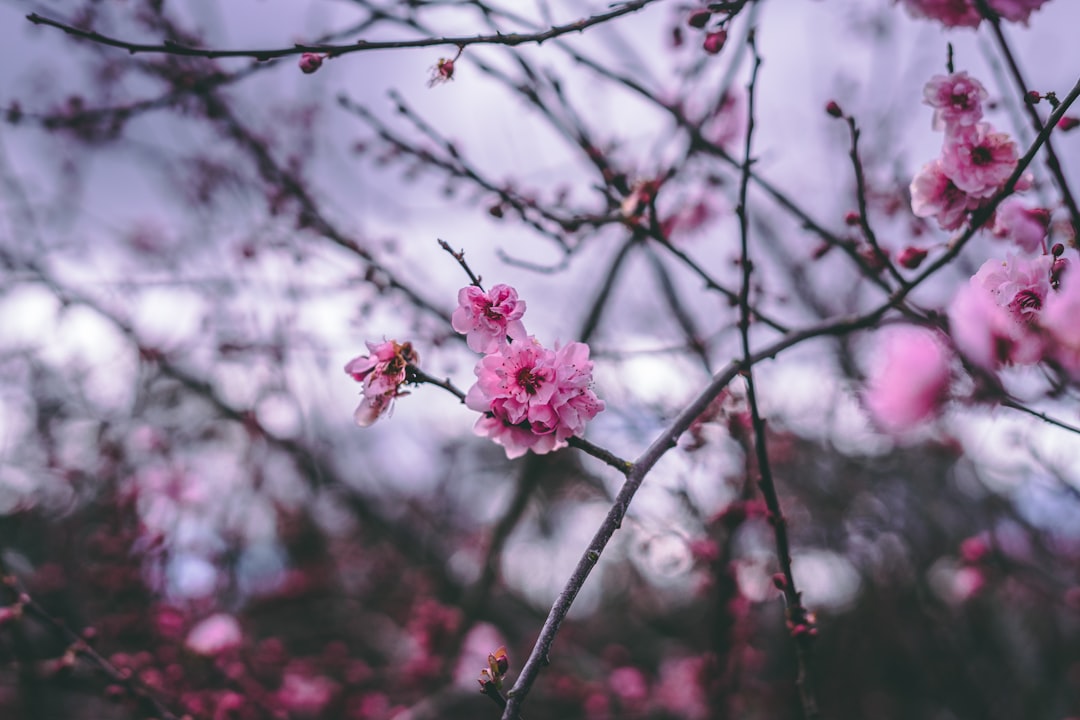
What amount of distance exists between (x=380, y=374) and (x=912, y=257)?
1.47 m

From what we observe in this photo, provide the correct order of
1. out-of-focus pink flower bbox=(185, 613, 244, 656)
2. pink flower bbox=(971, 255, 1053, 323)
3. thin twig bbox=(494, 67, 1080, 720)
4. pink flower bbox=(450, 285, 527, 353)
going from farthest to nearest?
out-of-focus pink flower bbox=(185, 613, 244, 656)
pink flower bbox=(450, 285, 527, 353)
pink flower bbox=(971, 255, 1053, 323)
thin twig bbox=(494, 67, 1080, 720)

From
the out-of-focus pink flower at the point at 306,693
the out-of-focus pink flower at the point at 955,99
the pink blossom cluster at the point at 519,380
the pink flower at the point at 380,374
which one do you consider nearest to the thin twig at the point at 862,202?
the out-of-focus pink flower at the point at 955,99

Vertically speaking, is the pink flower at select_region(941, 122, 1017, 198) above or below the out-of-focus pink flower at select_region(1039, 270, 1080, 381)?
above

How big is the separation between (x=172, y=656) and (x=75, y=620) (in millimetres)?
2842

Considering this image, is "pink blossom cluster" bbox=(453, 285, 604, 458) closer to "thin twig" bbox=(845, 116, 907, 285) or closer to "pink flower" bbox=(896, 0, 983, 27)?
"thin twig" bbox=(845, 116, 907, 285)

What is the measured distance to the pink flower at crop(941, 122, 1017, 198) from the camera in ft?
5.63

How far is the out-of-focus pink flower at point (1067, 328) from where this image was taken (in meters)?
1.09

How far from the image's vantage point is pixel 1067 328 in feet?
3.62

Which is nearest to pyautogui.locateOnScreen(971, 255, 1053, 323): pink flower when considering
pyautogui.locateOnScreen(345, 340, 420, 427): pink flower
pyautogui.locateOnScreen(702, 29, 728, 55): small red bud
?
pyautogui.locateOnScreen(702, 29, 728, 55): small red bud

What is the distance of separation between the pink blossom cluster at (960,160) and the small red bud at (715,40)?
0.57m

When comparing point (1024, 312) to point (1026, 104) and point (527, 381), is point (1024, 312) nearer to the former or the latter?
point (1026, 104)

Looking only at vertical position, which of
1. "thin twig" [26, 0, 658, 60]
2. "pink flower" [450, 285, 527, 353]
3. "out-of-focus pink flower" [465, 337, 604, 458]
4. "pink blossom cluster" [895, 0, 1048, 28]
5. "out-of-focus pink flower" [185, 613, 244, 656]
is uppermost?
"pink blossom cluster" [895, 0, 1048, 28]

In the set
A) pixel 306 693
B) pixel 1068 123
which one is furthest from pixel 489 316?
pixel 306 693

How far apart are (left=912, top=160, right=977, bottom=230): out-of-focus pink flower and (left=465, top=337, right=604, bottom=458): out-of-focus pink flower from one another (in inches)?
40.3
